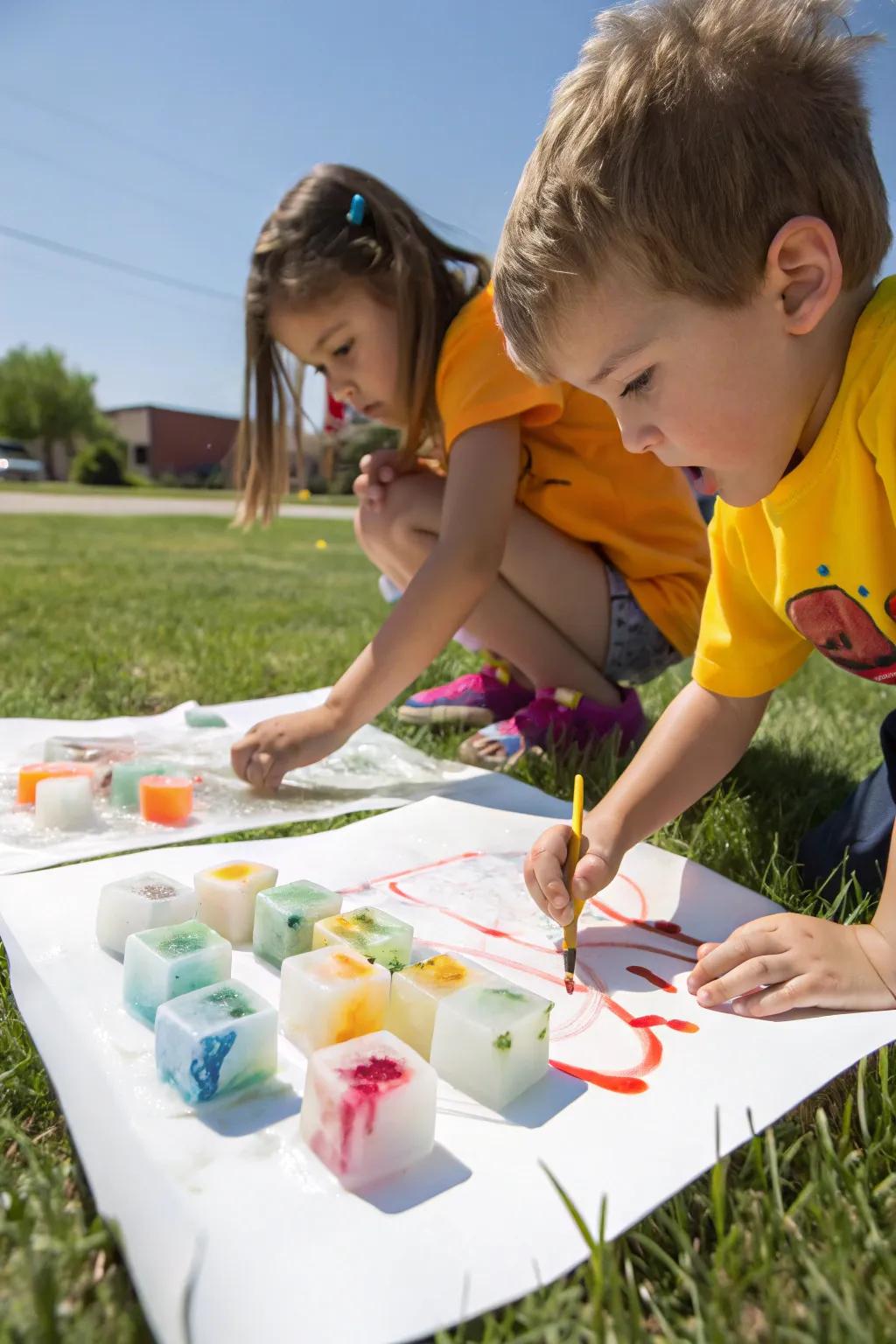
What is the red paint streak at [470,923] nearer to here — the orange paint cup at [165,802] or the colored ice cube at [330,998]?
the colored ice cube at [330,998]

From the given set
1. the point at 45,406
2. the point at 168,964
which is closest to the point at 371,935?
the point at 168,964

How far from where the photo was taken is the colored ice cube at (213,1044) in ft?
2.53

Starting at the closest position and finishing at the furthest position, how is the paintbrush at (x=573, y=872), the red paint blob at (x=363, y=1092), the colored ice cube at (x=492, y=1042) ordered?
the red paint blob at (x=363, y=1092) < the colored ice cube at (x=492, y=1042) < the paintbrush at (x=573, y=872)

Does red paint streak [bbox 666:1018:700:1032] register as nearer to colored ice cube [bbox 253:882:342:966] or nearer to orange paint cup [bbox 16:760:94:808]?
colored ice cube [bbox 253:882:342:966]

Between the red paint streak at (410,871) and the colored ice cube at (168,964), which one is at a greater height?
the colored ice cube at (168,964)

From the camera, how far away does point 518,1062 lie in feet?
2.66

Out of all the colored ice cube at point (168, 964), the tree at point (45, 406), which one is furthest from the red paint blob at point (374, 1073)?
the tree at point (45, 406)

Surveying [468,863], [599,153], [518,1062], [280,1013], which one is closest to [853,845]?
[468,863]

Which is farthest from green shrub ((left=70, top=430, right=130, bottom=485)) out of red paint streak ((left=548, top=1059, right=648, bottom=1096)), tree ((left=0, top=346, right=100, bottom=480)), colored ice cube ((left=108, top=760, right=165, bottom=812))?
red paint streak ((left=548, top=1059, right=648, bottom=1096))

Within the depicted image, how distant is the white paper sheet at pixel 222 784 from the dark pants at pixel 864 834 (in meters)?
0.39

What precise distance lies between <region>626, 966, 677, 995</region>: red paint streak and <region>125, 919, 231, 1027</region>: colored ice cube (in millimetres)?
396

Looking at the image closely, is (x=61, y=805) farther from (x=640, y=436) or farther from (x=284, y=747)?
(x=640, y=436)

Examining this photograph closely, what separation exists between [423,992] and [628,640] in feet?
4.00

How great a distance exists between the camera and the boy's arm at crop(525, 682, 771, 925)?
3.46 ft
